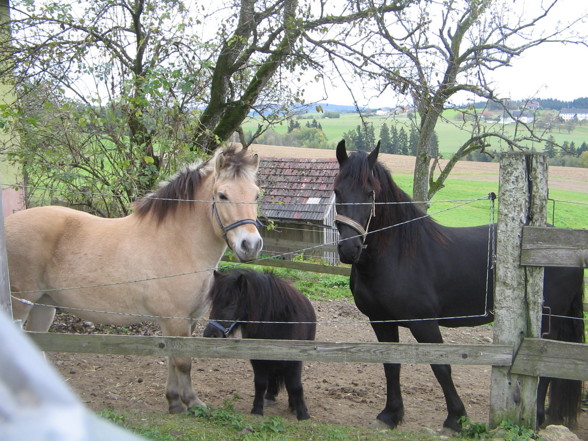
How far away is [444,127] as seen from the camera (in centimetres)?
2764

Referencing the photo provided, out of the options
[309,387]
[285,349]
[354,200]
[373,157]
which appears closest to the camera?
[285,349]

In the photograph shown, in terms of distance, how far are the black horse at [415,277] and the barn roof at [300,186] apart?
43.6 ft

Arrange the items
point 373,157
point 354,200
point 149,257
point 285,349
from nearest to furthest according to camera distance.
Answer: point 285,349 → point 354,200 → point 373,157 → point 149,257

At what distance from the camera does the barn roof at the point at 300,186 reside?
18562mm

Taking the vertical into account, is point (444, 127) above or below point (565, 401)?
above

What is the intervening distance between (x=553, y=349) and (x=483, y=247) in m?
1.42

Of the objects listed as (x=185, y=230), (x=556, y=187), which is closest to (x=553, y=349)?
(x=185, y=230)

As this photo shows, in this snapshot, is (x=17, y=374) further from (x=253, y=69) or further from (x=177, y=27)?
(x=253, y=69)

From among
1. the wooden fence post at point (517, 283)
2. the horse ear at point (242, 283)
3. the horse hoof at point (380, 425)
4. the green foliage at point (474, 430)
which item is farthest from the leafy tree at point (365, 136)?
the green foliage at point (474, 430)

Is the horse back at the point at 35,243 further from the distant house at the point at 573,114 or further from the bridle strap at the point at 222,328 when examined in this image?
the distant house at the point at 573,114

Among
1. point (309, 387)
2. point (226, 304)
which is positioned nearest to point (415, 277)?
point (226, 304)

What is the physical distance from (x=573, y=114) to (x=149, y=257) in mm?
11460

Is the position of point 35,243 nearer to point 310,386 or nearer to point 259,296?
point 259,296

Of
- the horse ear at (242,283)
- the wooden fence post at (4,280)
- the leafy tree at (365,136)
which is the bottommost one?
the horse ear at (242,283)
